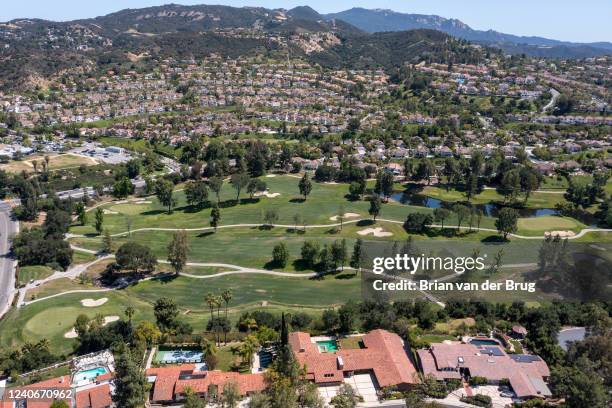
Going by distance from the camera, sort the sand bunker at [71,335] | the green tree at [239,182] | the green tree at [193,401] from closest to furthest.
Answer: the green tree at [193,401] → the sand bunker at [71,335] → the green tree at [239,182]

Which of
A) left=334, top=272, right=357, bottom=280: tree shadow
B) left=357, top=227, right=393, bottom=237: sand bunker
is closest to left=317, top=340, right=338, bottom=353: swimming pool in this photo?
left=334, top=272, right=357, bottom=280: tree shadow

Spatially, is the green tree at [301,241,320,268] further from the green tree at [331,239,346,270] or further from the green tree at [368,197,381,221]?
the green tree at [368,197,381,221]

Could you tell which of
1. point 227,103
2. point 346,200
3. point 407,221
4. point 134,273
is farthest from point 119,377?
point 227,103

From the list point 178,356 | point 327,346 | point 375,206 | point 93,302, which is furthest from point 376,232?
point 93,302

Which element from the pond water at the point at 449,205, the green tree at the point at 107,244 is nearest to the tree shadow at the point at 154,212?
the green tree at the point at 107,244

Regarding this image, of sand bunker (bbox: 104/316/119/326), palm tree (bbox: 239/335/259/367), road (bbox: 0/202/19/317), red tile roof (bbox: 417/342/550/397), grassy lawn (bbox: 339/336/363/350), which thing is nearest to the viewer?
red tile roof (bbox: 417/342/550/397)

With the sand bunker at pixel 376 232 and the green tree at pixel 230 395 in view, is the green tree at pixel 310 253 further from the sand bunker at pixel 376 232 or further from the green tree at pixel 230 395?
the green tree at pixel 230 395

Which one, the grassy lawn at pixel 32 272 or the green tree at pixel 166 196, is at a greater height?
the green tree at pixel 166 196
